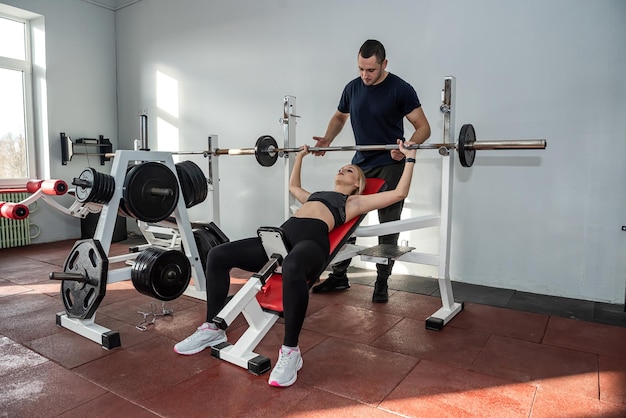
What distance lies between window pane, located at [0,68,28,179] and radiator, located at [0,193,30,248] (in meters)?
0.33

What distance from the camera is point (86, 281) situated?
6.84ft

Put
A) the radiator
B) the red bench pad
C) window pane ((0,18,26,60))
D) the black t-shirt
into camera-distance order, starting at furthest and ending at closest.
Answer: window pane ((0,18,26,60)), the radiator, the black t-shirt, the red bench pad

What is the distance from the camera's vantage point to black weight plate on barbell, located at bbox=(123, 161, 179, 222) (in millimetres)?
2182

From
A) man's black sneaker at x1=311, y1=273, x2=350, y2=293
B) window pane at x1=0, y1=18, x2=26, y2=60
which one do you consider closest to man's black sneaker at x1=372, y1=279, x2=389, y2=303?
man's black sneaker at x1=311, y1=273, x2=350, y2=293

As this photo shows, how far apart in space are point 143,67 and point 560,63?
4.16 m

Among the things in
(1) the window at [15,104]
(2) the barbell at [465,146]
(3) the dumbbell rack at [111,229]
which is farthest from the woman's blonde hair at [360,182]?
(1) the window at [15,104]

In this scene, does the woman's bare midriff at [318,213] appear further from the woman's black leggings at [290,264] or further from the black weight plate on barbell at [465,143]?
the black weight plate on barbell at [465,143]

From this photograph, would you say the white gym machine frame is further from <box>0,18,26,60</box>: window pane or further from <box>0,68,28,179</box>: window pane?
<box>0,18,26,60</box>: window pane

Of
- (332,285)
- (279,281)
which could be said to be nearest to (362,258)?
(279,281)

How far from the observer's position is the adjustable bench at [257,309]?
5.65 feet

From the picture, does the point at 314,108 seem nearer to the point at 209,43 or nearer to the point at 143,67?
the point at 209,43

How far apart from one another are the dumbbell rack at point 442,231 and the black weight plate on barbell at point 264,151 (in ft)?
2.56

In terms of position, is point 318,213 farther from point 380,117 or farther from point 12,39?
point 12,39

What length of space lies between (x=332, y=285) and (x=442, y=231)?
91cm
